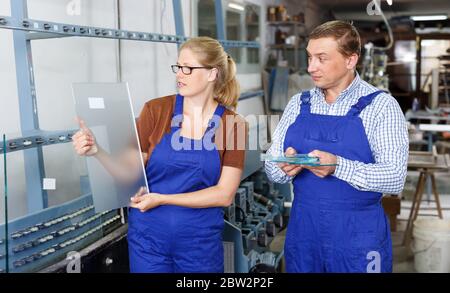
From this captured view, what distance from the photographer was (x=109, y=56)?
214cm

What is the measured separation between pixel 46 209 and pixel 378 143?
789 mm

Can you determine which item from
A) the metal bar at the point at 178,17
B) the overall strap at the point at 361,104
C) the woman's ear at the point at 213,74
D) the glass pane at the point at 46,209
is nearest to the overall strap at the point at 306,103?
the overall strap at the point at 361,104

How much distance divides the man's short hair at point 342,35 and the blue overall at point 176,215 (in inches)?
11.3

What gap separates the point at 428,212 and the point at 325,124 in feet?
9.90

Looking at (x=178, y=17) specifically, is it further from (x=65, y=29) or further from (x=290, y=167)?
(x=290, y=167)

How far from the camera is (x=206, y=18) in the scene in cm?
232

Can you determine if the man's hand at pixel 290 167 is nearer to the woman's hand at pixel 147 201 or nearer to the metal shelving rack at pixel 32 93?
the woman's hand at pixel 147 201

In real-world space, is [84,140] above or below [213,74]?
below

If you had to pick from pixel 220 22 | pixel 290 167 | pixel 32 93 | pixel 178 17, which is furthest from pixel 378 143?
pixel 220 22

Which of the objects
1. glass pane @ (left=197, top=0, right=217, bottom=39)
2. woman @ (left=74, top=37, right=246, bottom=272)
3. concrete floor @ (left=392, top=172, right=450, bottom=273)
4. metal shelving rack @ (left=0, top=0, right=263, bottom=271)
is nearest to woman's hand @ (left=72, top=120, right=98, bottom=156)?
woman @ (left=74, top=37, right=246, bottom=272)

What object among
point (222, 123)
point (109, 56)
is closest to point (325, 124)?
point (222, 123)

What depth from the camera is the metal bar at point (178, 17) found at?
207cm
